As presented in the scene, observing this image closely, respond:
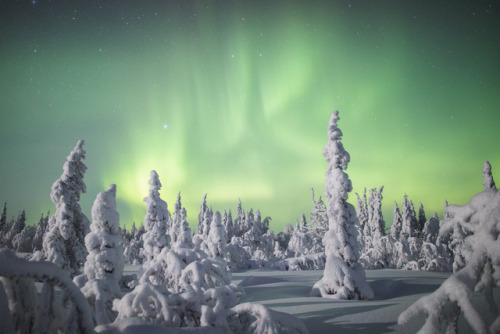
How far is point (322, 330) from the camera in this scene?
8.02 m

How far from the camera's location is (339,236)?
16.3 meters

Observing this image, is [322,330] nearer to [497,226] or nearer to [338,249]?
[497,226]

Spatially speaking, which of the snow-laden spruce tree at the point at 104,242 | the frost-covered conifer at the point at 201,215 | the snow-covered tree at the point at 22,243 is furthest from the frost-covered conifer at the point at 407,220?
the snow-covered tree at the point at 22,243

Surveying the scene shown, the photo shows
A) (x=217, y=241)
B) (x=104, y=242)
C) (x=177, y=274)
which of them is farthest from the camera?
(x=217, y=241)

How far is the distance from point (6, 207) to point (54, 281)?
102 metres

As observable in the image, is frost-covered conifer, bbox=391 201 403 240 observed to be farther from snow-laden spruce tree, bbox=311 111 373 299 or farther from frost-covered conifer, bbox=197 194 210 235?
snow-laden spruce tree, bbox=311 111 373 299

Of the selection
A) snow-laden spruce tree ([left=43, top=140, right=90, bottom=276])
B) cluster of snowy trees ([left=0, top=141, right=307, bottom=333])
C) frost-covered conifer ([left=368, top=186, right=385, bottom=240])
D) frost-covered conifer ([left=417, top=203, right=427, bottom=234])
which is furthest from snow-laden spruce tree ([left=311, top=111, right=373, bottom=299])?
frost-covered conifer ([left=417, top=203, right=427, bottom=234])

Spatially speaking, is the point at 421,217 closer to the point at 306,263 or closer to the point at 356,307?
the point at 306,263

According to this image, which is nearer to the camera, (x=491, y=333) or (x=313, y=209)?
(x=491, y=333)

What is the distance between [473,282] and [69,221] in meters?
23.2

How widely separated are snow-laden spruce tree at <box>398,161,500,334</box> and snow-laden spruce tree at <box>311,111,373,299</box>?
12.3 meters

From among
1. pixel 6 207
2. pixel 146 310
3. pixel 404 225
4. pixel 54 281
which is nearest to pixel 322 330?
pixel 146 310

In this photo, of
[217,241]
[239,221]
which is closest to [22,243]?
[239,221]

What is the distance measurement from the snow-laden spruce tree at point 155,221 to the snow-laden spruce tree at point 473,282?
2216 centimetres
